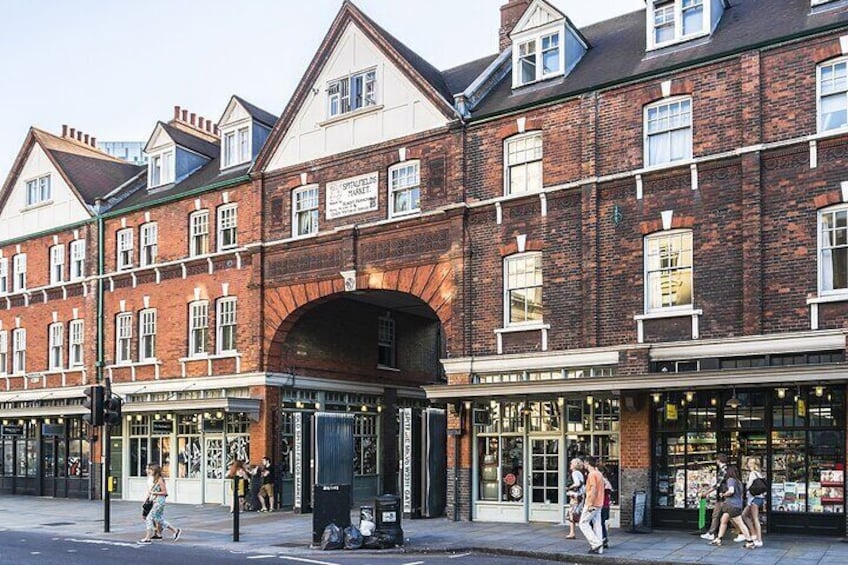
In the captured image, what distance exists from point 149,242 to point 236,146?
14.6ft

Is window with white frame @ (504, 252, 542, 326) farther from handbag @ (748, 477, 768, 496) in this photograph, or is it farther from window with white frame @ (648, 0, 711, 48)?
handbag @ (748, 477, 768, 496)

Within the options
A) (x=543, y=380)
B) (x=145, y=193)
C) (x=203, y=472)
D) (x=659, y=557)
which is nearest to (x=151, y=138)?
(x=145, y=193)

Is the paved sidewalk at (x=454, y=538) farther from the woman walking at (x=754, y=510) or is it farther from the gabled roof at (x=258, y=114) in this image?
the gabled roof at (x=258, y=114)

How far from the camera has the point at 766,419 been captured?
2017 centimetres

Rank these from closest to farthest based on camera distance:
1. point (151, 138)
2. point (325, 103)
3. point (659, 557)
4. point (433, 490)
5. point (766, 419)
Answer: point (659, 557)
point (766, 419)
point (433, 490)
point (325, 103)
point (151, 138)

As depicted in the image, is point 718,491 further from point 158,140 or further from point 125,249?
point 158,140

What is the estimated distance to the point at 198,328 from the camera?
3158cm

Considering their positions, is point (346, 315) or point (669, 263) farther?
point (346, 315)

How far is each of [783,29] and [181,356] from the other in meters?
20.0

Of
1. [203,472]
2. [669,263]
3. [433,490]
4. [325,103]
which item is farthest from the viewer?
[203,472]

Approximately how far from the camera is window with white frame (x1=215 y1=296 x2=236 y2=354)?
30.6 metres

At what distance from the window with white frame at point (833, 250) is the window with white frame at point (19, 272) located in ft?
95.6

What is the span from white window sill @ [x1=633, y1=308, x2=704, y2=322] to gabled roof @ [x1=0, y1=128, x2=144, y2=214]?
22068mm

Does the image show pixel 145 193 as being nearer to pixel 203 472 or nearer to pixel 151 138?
pixel 151 138
